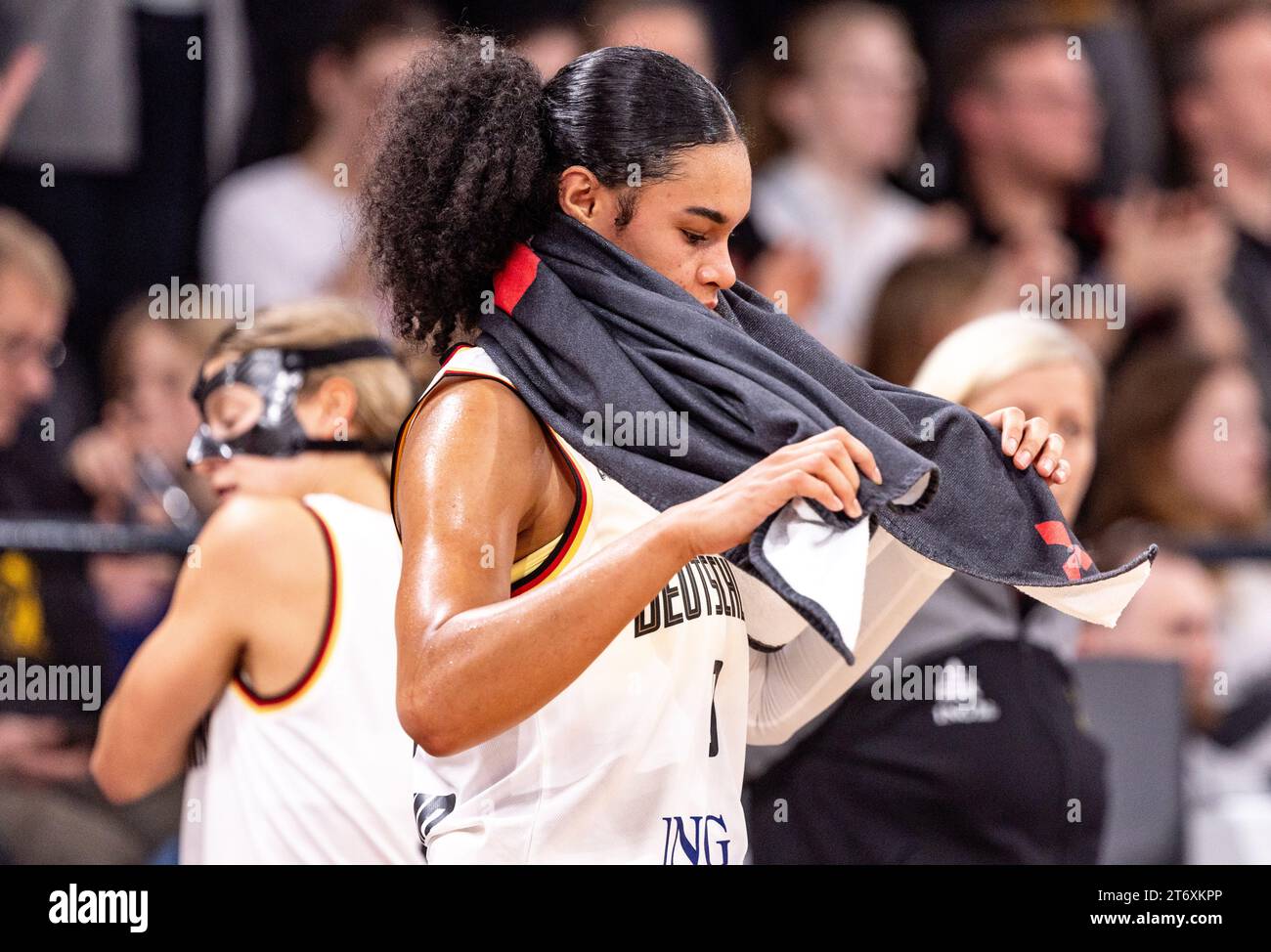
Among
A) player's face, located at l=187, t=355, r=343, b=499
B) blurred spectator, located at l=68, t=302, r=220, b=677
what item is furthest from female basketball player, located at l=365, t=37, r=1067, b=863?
blurred spectator, located at l=68, t=302, r=220, b=677

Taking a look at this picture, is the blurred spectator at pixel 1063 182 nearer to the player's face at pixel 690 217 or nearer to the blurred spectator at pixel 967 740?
the blurred spectator at pixel 967 740

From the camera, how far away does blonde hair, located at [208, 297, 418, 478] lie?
9.63 ft

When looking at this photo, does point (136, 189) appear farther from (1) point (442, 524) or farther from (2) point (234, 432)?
(1) point (442, 524)

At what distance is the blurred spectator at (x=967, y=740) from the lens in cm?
318

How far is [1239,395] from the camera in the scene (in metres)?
4.93

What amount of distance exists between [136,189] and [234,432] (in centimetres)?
224

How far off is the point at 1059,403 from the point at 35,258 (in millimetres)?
2782

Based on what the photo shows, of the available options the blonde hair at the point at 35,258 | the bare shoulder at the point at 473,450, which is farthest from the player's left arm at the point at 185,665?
the blonde hair at the point at 35,258

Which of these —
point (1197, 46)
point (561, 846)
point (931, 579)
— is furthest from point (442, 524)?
point (1197, 46)

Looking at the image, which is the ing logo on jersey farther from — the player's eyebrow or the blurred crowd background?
the blurred crowd background

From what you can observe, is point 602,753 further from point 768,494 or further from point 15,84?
point 15,84

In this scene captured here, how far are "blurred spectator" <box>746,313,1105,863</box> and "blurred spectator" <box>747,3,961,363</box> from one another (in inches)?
67.2
